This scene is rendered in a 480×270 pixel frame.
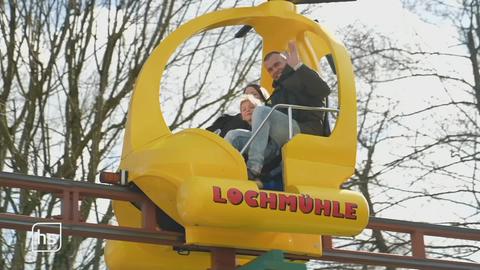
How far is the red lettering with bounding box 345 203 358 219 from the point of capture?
712cm

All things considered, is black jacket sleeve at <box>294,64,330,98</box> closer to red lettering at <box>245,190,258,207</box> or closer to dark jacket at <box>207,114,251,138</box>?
dark jacket at <box>207,114,251,138</box>

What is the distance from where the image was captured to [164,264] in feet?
25.8

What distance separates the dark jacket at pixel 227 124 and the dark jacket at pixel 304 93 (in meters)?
0.54

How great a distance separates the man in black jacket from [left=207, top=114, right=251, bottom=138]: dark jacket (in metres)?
0.45

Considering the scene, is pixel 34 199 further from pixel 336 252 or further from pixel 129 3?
pixel 336 252

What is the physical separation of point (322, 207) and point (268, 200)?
41cm

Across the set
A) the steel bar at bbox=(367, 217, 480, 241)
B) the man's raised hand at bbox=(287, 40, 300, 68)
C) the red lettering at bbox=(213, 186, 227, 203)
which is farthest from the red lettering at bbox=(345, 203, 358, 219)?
the man's raised hand at bbox=(287, 40, 300, 68)

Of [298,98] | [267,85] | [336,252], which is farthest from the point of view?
[267,85]

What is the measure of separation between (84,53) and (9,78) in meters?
0.98

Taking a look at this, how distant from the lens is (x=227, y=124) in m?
8.02

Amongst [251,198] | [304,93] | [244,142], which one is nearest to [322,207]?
[251,198]

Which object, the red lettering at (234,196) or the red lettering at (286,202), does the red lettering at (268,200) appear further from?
the red lettering at (234,196)

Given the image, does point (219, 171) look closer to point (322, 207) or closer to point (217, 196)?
point (217, 196)

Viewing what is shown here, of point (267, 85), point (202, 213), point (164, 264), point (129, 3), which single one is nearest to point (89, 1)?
point (129, 3)
